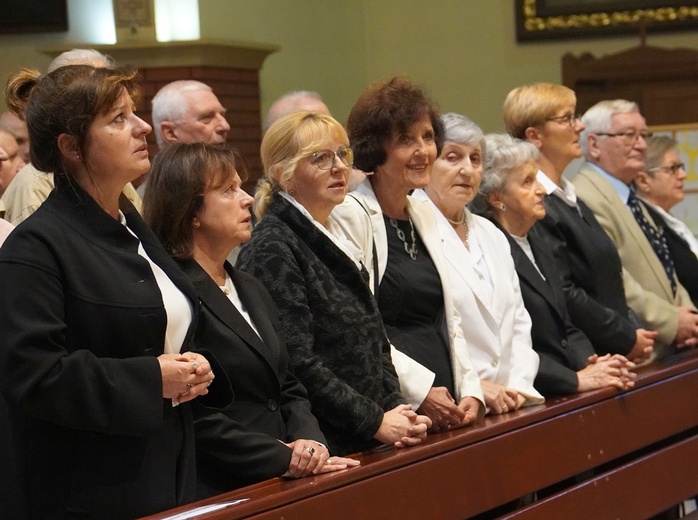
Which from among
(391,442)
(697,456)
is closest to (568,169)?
(697,456)

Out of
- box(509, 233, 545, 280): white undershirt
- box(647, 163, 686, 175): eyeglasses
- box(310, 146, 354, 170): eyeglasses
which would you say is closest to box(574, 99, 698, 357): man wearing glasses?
box(647, 163, 686, 175): eyeglasses

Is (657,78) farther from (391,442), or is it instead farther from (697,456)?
(391,442)

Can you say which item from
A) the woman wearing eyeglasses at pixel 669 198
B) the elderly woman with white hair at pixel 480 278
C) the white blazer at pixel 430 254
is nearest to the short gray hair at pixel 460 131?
the elderly woman with white hair at pixel 480 278

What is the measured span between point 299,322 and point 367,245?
513 mm

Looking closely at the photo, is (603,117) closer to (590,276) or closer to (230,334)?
(590,276)

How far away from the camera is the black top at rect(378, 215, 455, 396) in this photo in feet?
11.1

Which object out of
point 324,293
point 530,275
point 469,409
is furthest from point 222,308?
point 530,275

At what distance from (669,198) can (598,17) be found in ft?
8.52

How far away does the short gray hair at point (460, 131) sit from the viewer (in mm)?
3799

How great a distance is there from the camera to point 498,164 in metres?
4.06

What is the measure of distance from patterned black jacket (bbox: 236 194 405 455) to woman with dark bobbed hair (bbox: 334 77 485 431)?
23 cm

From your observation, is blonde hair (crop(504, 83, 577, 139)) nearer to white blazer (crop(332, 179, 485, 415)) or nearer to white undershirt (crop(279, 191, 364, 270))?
white blazer (crop(332, 179, 485, 415))

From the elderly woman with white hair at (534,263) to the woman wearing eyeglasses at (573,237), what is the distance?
0.42 ft

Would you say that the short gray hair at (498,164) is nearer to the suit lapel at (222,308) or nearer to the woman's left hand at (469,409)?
the woman's left hand at (469,409)
